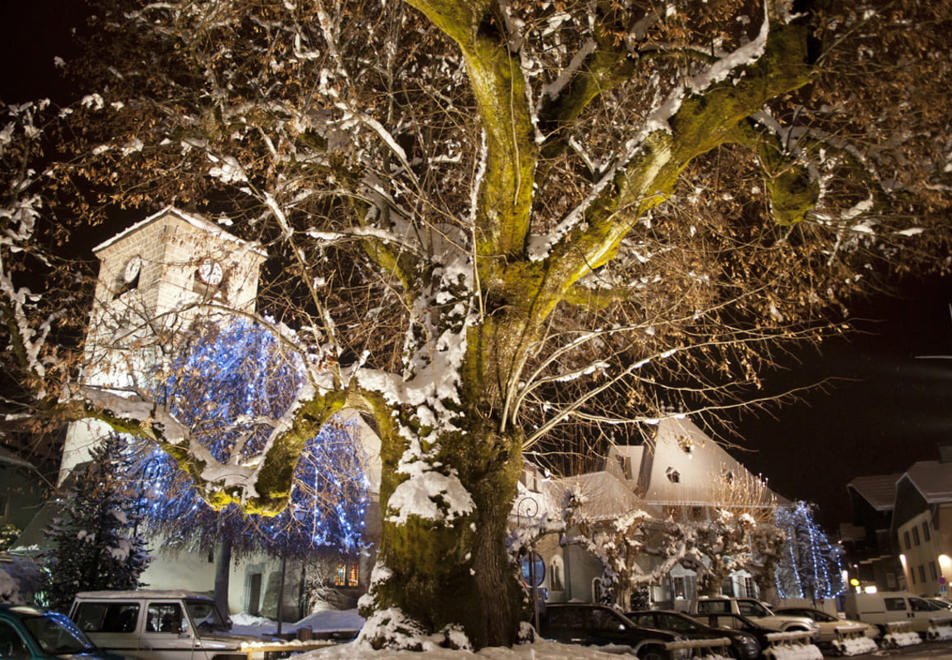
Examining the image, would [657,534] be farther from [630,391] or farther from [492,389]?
[492,389]

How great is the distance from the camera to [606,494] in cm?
3609

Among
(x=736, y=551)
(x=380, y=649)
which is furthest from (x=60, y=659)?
(x=736, y=551)

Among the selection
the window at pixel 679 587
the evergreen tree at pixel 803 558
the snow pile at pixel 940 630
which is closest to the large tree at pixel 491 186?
the snow pile at pixel 940 630

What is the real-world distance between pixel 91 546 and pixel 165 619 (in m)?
9.82

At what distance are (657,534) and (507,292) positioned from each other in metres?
33.3

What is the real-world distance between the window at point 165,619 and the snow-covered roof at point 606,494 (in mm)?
25379

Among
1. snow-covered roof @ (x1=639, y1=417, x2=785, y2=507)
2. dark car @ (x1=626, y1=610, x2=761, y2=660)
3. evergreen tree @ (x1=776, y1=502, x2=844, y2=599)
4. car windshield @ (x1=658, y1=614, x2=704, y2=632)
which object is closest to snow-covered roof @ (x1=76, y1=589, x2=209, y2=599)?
dark car @ (x1=626, y1=610, x2=761, y2=660)

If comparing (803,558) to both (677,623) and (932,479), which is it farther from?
(677,623)

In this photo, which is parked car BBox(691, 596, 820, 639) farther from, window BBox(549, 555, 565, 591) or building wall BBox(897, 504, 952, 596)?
building wall BBox(897, 504, 952, 596)

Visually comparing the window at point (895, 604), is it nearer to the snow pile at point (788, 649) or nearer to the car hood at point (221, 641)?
the snow pile at point (788, 649)

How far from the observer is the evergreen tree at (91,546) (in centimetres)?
1884

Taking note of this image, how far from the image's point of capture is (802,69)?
691 centimetres

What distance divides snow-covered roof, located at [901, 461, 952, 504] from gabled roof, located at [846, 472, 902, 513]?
1311cm

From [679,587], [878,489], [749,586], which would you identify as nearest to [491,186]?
[679,587]
